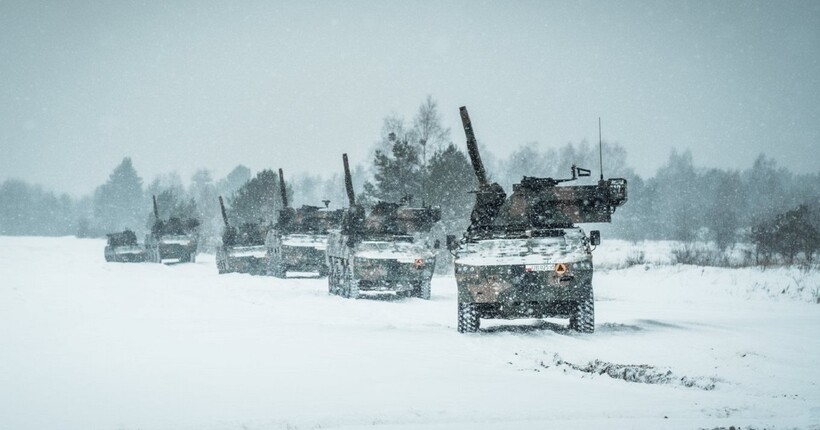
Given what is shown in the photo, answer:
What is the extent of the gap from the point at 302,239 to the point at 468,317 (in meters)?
16.2

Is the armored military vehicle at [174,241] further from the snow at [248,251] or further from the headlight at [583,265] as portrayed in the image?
the headlight at [583,265]

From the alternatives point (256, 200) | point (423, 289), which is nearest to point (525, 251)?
point (423, 289)

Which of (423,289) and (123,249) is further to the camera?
(123,249)

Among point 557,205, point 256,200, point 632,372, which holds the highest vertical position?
point 256,200

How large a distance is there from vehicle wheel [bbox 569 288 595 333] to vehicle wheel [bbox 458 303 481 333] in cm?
149

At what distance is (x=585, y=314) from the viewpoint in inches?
454

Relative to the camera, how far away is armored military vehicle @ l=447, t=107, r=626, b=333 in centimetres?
1133

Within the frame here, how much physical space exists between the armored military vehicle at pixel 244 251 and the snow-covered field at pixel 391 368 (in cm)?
1616

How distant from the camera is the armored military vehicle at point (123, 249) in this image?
153 feet

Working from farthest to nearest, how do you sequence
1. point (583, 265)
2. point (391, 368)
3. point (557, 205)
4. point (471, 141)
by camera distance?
point (471, 141) → point (557, 205) → point (583, 265) → point (391, 368)

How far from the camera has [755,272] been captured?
2150 centimetres

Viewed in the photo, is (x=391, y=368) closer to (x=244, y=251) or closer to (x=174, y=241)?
(x=244, y=251)

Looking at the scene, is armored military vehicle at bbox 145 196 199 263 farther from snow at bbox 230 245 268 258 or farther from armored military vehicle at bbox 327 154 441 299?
armored military vehicle at bbox 327 154 441 299

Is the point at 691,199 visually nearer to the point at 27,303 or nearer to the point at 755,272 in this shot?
the point at 755,272
